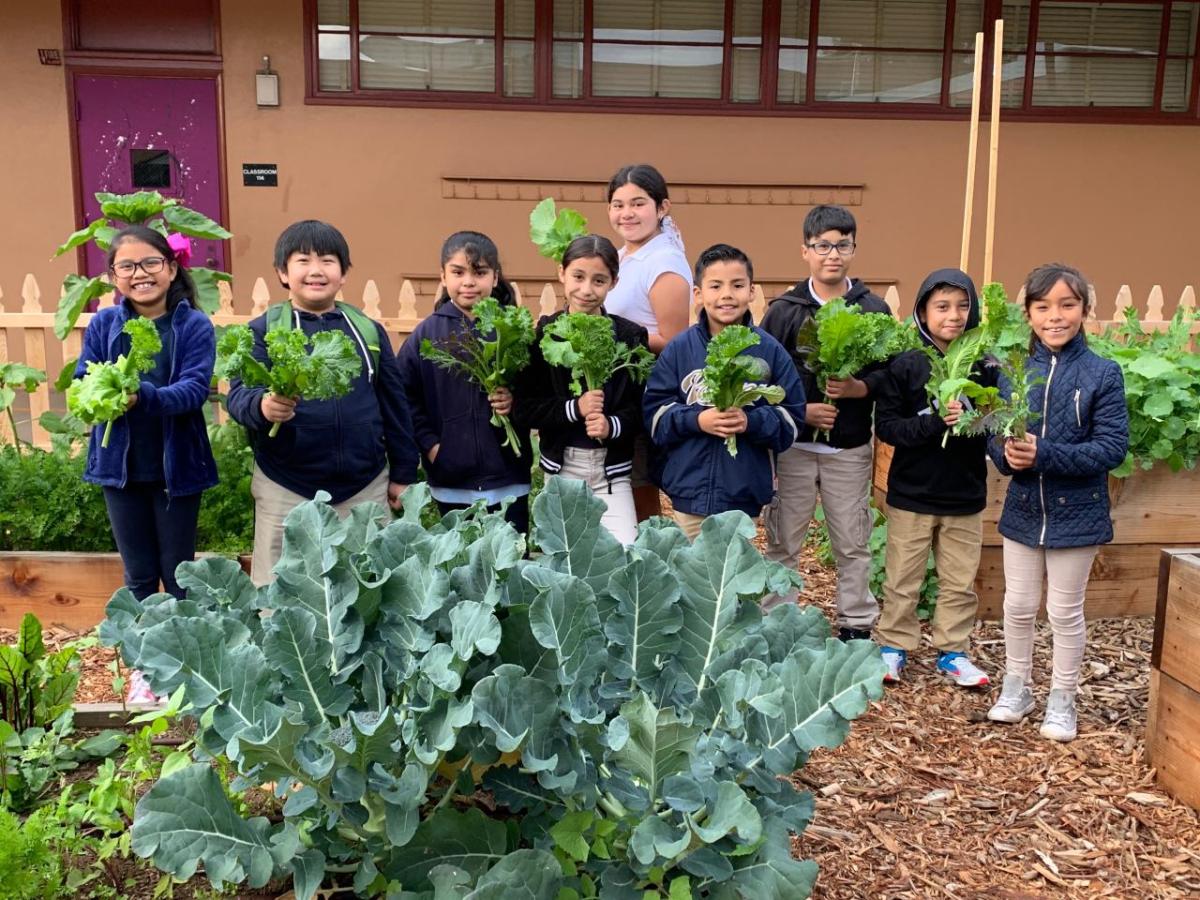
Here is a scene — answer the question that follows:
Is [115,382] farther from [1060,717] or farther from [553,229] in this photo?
[1060,717]

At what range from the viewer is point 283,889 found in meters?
2.42

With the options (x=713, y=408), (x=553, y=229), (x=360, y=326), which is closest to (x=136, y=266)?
(x=360, y=326)

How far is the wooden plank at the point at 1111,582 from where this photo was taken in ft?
16.9

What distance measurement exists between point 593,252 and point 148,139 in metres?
7.31

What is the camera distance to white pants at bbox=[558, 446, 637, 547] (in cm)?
433

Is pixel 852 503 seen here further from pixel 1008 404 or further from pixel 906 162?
pixel 906 162

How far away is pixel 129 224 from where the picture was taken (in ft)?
16.2

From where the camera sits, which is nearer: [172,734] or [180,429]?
[172,734]

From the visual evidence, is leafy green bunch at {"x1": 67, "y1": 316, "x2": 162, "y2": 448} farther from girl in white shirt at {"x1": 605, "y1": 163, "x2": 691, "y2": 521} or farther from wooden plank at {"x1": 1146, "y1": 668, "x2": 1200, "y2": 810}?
wooden plank at {"x1": 1146, "y1": 668, "x2": 1200, "y2": 810}

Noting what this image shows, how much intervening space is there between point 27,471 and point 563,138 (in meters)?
6.41

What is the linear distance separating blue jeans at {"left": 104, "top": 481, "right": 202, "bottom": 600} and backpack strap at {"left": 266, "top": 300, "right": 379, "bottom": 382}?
0.78m

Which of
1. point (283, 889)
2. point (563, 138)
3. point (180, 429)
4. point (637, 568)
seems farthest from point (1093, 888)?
point (563, 138)

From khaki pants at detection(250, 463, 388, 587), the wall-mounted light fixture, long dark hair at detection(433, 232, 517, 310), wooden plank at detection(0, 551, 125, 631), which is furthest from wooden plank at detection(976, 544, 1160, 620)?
the wall-mounted light fixture

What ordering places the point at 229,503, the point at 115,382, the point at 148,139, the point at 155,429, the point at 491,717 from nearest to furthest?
1. the point at 491,717
2. the point at 115,382
3. the point at 155,429
4. the point at 229,503
5. the point at 148,139
